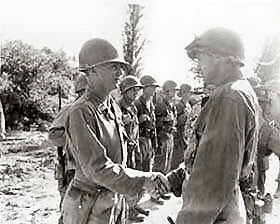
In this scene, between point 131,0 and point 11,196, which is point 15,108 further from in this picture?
point 131,0

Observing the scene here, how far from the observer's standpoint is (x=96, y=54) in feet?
9.91

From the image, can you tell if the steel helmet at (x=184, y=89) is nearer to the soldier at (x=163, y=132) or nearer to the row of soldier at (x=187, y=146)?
the soldier at (x=163, y=132)

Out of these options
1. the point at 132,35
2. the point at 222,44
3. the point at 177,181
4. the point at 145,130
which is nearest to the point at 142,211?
the point at 145,130

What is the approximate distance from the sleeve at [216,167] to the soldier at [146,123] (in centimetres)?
482

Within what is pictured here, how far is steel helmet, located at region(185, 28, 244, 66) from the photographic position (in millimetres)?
2127

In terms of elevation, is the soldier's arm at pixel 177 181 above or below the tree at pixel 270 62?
below

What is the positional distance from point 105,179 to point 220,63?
115 cm

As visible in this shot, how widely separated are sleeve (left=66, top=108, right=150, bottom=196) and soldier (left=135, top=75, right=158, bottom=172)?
3.88 meters

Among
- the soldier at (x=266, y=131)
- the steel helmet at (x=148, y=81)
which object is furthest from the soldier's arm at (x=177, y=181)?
the steel helmet at (x=148, y=81)

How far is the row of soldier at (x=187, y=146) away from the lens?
6.22 ft

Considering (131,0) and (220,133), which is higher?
(131,0)

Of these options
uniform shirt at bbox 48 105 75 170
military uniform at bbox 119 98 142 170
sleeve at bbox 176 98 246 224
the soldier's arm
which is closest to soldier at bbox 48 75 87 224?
uniform shirt at bbox 48 105 75 170

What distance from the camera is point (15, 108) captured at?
16828 millimetres

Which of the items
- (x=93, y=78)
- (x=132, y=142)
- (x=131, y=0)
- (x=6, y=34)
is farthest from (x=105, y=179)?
(x=6, y=34)
